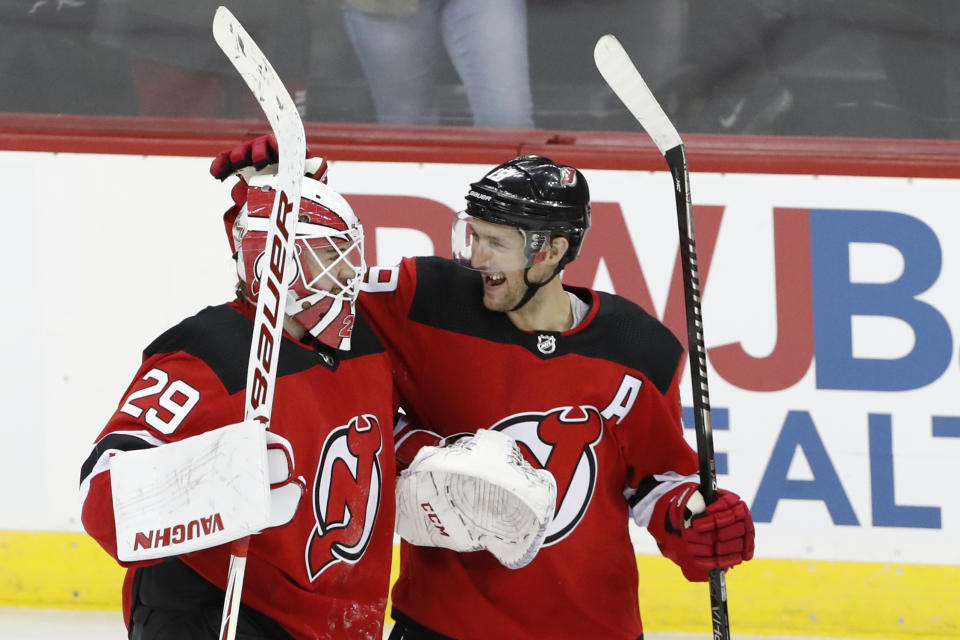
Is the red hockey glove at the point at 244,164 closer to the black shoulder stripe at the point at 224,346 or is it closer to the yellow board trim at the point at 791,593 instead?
the black shoulder stripe at the point at 224,346

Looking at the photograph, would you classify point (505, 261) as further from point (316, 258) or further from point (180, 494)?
point (180, 494)

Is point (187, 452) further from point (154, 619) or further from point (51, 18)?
point (51, 18)

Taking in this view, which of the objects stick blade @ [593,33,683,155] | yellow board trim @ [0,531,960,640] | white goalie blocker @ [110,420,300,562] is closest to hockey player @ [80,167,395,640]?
white goalie blocker @ [110,420,300,562]

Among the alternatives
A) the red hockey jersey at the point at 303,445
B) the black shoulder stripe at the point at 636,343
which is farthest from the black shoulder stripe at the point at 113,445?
the black shoulder stripe at the point at 636,343

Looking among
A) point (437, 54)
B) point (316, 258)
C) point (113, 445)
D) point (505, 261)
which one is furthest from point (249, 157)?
point (437, 54)

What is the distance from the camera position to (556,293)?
2.00 metres

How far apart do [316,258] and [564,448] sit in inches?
18.7

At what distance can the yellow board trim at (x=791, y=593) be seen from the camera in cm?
298

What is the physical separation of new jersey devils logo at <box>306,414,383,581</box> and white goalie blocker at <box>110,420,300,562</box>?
22 cm

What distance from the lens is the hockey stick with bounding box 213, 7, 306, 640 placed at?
1.54 m

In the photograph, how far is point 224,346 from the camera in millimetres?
1672

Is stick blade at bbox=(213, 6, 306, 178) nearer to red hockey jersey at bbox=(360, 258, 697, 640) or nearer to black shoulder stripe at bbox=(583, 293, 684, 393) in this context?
red hockey jersey at bbox=(360, 258, 697, 640)

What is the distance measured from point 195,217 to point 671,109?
1.20 meters

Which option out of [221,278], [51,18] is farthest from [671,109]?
[51,18]
